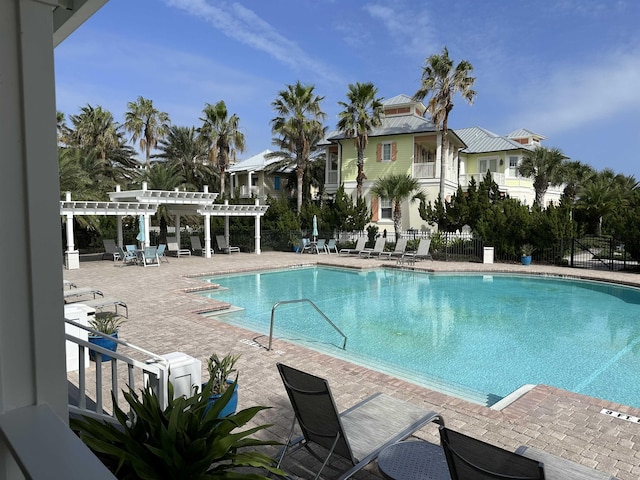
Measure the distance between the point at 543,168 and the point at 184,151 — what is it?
27.2 metres

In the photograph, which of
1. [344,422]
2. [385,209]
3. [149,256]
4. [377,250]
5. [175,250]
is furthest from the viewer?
[385,209]

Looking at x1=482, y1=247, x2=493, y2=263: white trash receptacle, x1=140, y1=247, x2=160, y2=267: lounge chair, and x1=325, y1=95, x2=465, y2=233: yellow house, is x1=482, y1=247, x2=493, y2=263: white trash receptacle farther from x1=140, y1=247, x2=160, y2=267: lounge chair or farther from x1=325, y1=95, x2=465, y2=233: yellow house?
x1=140, y1=247, x2=160, y2=267: lounge chair

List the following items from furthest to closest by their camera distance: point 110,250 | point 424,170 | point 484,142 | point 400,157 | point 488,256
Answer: point 484,142 → point 400,157 → point 424,170 → point 110,250 → point 488,256

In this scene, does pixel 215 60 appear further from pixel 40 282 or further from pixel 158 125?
pixel 158 125

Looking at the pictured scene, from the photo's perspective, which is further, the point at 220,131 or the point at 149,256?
the point at 220,131

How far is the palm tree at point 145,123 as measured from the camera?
108 feet

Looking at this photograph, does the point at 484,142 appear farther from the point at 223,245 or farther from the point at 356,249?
the point at 223,245

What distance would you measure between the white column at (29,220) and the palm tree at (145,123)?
109ft

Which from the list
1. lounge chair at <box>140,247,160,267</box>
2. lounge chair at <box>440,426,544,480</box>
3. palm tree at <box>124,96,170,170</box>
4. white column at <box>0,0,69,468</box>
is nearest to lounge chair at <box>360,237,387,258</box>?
lounge chair at <box>140,247,160,267</box>

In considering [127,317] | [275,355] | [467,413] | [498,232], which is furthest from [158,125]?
[467,413]

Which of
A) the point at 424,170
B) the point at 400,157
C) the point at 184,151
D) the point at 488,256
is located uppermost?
the point at 184,151

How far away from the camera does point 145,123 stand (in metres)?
33.6

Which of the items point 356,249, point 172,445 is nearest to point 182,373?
point 172,445

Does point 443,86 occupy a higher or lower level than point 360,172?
higher
